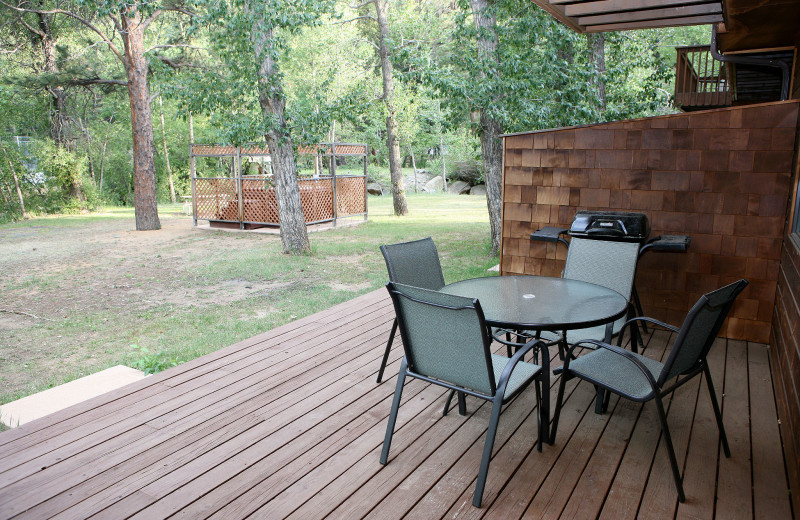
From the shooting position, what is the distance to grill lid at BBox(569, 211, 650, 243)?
350 centimetres

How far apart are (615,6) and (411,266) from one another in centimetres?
234

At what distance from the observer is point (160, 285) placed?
22.5ft

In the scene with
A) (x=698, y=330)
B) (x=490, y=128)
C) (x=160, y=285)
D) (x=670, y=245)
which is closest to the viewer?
(x=698, y=330)

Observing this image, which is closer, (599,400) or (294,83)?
(599,400)

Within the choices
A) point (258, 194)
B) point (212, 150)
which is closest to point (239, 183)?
point (258, 194)

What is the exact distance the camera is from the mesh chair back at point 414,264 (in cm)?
299

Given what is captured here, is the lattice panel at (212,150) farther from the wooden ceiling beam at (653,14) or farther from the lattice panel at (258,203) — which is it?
the wooden ceiling beam at (653,14)

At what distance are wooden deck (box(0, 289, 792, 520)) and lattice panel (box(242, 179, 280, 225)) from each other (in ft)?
28.8

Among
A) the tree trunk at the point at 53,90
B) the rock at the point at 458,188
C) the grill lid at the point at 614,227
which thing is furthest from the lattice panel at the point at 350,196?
the grill lid at the point at 614,227

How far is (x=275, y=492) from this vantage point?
6.72ft

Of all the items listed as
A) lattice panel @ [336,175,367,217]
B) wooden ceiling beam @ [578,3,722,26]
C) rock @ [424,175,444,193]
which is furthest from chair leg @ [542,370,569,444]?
rock @ [424,175,444,193]

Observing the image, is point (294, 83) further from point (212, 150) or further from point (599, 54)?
point (599, 54)

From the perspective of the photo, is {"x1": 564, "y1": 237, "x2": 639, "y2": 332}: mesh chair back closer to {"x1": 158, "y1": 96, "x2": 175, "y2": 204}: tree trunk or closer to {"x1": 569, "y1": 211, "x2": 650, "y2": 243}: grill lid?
{"x1": 569, "y1": 211, "x2": 650, "y2": 243}: grill lid

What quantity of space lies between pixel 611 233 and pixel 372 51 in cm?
1845
